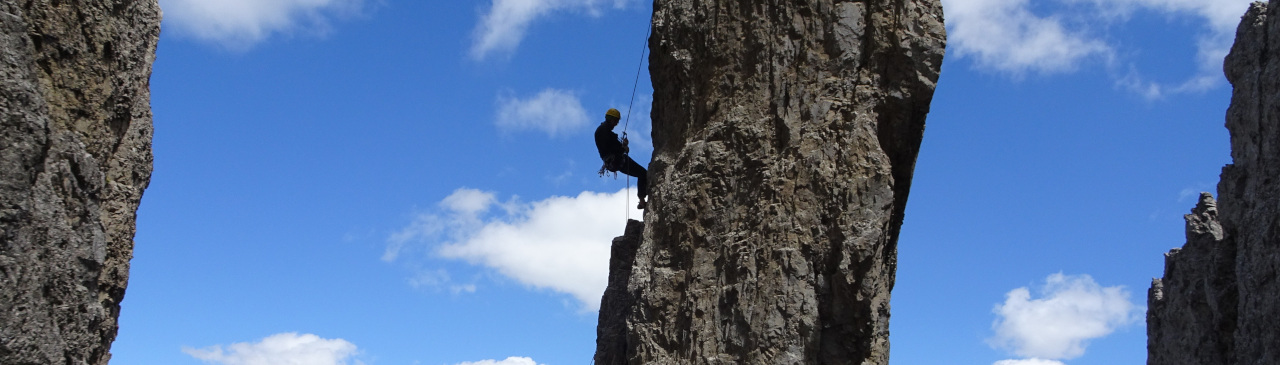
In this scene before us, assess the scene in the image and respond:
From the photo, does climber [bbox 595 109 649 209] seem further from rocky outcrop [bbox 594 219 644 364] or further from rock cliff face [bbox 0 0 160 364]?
rock cliff face [bbox 0 0 160 364]

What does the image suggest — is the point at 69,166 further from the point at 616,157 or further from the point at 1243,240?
the point at 1243,240

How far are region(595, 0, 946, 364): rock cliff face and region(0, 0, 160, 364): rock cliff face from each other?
530 cm

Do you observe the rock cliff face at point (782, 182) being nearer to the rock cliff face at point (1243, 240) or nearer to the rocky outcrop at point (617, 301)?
the rocky outcrop at point (617, 301)

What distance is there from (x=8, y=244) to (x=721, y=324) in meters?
6.78

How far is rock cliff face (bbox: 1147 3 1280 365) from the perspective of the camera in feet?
52.4

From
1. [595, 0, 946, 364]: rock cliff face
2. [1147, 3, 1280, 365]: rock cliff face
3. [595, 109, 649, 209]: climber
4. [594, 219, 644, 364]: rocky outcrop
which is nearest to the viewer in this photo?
[595, 0, 946, 364]: rock cliff face

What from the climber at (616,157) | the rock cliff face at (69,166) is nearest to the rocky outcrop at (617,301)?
the climber at (616,157)

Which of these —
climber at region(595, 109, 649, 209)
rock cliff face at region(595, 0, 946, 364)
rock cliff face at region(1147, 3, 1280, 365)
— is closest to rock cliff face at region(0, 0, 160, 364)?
rock cliff face at region(595, 0, 946, 364)

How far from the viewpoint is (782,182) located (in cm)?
1364

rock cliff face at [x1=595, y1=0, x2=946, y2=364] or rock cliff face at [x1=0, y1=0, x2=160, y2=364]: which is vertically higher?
rock cliff face at [x1=595, y1=0, x2=946, y2=364]

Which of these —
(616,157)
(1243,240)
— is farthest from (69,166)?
(1243,240)

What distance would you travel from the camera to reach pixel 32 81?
9.76 metres

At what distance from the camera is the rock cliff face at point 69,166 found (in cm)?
932

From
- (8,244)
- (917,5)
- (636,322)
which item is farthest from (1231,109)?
(8,244)
